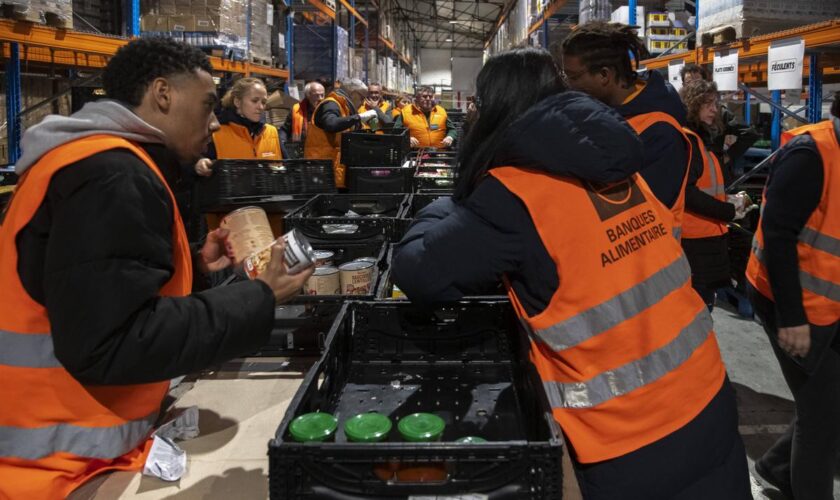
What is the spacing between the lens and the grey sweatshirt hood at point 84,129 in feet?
3.84

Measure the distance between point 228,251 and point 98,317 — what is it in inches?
22.8

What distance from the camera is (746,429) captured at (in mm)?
3340

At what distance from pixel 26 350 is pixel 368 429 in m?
0.70

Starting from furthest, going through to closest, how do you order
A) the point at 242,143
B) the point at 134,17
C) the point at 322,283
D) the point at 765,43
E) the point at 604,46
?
the point at 134,17 → the point at 242,143 → the point at 765,43 → the point at 322,283 → the point at 604,46

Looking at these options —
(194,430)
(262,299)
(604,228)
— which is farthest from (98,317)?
(604,228)

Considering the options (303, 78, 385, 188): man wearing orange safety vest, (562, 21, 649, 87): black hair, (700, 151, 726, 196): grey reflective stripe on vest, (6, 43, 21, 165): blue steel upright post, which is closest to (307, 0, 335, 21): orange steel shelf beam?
(303, 78, 385, 188): man wearing orange safety vest

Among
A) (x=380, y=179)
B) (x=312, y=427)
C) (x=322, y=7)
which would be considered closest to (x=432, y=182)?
(x=380, y=179)

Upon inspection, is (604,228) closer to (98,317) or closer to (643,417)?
(643,417)

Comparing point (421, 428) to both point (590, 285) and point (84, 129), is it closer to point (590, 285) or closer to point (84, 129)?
point (590, 285)

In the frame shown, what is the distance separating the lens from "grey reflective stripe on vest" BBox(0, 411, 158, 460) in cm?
121

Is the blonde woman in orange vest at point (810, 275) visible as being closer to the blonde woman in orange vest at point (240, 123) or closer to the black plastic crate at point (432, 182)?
the black plastic crate at point (432, 182)

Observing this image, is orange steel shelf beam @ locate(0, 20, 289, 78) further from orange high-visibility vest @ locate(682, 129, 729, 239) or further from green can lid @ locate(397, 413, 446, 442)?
orange high-visibility vest @ locate(682, 129, 729, 239)

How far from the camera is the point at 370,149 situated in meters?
5.17

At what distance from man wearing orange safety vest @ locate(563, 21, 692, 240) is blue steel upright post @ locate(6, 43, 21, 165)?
3.31m
